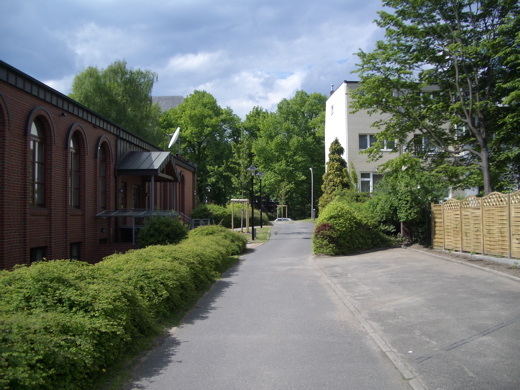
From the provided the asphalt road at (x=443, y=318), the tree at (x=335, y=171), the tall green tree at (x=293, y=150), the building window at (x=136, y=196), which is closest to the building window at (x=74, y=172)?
the building window at (x=136, y=196)

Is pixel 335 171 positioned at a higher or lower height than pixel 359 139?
lower

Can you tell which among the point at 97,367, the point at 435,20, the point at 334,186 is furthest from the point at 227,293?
the point at 334,186

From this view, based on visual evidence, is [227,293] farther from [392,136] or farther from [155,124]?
[155,124]

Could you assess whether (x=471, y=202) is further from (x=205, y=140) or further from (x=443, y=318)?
(x=205, y=140)

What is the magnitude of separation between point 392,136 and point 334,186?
22878 millimetres

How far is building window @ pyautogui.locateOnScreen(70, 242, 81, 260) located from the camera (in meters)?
15.5

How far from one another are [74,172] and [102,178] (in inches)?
102

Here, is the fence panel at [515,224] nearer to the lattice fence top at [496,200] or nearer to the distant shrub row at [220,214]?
the lattice fence top at [496,200]

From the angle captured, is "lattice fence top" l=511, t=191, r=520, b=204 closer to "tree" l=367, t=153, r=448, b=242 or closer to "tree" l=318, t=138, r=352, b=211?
"tree" l=367, t=153, r=448, b=242

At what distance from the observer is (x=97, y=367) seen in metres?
4.73

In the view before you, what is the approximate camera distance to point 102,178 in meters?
18.6

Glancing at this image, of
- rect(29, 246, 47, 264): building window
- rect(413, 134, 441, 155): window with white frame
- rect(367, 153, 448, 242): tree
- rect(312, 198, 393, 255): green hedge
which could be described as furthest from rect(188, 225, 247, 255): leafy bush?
rect(413, 134, 441, 155): window with white frame

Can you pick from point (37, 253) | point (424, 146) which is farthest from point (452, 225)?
point (37, 253)

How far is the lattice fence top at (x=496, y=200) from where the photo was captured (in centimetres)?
1312
